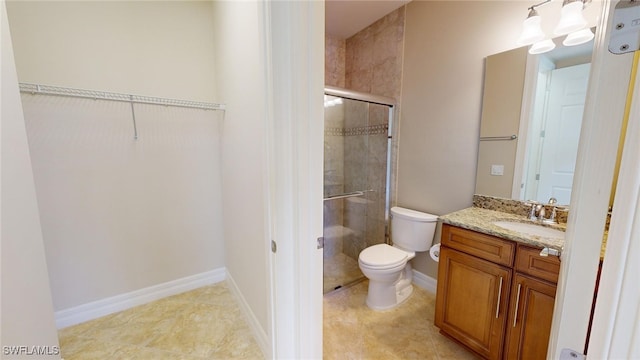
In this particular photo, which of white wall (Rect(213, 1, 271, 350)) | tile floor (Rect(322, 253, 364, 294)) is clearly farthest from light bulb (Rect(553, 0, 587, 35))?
tile floor (Rect(322, 253, 364, 294))

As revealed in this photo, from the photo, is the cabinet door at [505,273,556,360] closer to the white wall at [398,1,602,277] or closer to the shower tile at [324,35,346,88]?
the white wall at [398,1,602,277]

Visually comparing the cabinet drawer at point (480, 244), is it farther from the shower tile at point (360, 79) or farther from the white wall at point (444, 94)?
the shower tile at point (360, 79)

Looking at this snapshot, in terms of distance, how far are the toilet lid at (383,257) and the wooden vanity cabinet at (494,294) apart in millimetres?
377

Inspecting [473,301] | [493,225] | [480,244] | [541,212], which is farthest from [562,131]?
[473,301]

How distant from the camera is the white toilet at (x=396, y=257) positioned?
1935mm

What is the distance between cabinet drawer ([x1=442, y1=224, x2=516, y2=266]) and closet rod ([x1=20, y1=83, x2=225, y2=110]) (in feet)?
6.13

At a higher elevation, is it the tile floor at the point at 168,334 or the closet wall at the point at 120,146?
the closet wall at the point at 120,146

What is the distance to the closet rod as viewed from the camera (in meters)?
1.54

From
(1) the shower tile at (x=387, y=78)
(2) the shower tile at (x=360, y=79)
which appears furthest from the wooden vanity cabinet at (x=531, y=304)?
(2) the shower tile at (x=360, y=79)

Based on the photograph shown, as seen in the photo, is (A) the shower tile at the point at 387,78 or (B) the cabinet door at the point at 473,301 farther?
(A) the shower tile at the point at 387,78

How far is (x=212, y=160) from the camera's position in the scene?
2.24 m

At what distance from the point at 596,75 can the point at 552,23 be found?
1.66 meters

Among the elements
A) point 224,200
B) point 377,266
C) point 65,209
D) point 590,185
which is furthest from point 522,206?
point 65,209

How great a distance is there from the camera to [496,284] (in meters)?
1.35
